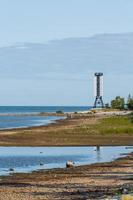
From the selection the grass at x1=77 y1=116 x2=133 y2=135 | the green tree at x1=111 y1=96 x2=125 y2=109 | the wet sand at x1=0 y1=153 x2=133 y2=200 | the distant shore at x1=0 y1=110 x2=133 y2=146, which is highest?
the green tree at x1=111 y1=96 x2=125 y2=109

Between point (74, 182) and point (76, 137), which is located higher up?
point (76, 137)

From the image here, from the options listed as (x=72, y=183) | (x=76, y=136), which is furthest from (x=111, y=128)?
(x=72, y=183)

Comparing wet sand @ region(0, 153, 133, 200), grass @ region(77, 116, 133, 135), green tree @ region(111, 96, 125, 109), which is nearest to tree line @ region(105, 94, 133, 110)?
green tree @ region(111, 96, 125, 109)

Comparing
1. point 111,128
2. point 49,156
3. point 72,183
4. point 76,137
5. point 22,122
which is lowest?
point 72,183

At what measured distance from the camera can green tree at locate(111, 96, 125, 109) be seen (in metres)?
164

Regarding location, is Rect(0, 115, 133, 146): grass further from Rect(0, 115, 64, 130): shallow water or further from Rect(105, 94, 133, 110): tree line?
Rect(105, 94, 133, 110): tree line

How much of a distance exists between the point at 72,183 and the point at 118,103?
138452 mm

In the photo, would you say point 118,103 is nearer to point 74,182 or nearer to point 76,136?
point 76,136

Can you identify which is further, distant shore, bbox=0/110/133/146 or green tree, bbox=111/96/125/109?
green tree, bbox=111/96/125/109

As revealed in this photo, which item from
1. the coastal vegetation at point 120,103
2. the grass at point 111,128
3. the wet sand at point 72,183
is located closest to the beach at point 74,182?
the wet sand at point 72,183

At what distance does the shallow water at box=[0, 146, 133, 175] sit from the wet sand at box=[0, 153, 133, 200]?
285 centimetres

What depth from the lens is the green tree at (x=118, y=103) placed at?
164 metres

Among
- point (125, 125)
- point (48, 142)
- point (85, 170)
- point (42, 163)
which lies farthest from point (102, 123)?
point (85, 170)

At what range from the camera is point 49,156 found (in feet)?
153
